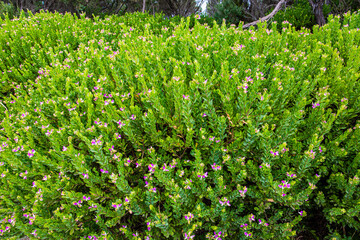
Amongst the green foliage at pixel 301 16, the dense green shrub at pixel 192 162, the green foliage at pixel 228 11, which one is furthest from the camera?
the green foliage at pixel 228 11

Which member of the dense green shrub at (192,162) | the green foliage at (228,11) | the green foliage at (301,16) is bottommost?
the dense green shrub at (192,162)

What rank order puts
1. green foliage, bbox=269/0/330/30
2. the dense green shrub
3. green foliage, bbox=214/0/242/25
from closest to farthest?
the dense green shrub, green foliage, bbox=269/0/330/30, green foliage, bbox=214/0/242/25

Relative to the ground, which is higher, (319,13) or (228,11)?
(228,11)

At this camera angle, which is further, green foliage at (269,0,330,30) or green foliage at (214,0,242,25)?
green foliage at (214,0,242,25)

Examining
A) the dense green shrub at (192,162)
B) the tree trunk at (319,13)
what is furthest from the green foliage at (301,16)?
the dense green shrub at (192,162)

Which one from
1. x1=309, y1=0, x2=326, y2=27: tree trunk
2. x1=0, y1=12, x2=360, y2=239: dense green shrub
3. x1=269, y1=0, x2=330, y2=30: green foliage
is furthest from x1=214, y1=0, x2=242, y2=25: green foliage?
x1=0, y1=12, x2=360, y2=239: dense green shrub

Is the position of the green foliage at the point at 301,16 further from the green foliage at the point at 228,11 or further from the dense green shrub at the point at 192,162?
the dense green shrub at the point at 192,162

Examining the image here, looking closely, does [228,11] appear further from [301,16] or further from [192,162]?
[192,162]

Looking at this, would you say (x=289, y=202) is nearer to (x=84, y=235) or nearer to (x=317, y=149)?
(x=317, y=149)

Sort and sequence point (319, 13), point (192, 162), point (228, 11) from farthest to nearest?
point (228, 11) → point (319, 13) → point (192, 162)

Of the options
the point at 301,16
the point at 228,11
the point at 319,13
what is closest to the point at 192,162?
the point at 301,16

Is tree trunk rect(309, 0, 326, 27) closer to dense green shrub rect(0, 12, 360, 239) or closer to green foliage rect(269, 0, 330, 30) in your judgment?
green foliage rect(269, 0, 330, 30)

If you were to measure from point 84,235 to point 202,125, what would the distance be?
1515 millimetres

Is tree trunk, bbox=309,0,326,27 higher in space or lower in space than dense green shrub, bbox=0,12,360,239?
higher
